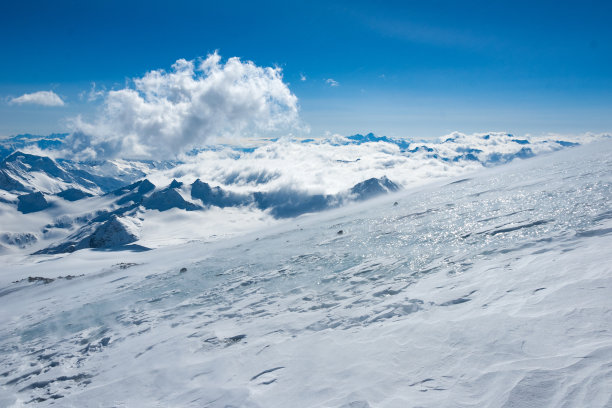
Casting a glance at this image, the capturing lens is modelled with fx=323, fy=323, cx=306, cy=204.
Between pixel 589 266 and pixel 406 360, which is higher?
pixel 589 266

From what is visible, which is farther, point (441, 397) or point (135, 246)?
point (135, 246)

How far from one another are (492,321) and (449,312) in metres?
1.42

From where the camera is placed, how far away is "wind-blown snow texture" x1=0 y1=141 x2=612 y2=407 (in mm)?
Result: 6781

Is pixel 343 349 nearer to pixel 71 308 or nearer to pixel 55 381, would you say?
pixel 55 381

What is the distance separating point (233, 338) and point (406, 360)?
615 centimetres

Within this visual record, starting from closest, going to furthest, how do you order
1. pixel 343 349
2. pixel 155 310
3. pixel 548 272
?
pixel 343 349, pixel 548 272, pixel 155 310

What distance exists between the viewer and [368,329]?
991cm

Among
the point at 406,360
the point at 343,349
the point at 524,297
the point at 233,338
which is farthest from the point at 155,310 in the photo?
the point at 524,297

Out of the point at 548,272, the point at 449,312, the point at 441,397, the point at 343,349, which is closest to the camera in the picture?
the point at 441,397

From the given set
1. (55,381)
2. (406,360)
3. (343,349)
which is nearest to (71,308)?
(55,381)

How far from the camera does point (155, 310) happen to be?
1628 cm

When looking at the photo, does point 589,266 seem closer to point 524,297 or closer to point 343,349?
point 524,297

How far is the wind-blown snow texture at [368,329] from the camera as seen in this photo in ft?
22.2

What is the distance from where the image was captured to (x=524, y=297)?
9.39m
